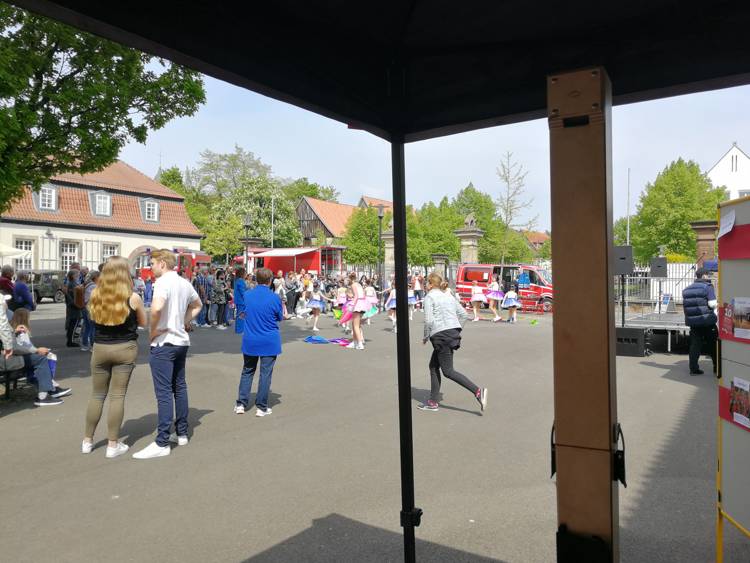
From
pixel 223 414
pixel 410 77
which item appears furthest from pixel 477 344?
pixel 410 77

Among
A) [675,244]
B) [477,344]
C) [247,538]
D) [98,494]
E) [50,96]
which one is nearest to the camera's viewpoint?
[247,538]

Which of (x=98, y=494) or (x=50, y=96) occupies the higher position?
(x=50, y=96)

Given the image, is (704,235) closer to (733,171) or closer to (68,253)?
(68,253)

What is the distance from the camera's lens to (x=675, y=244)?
148ft

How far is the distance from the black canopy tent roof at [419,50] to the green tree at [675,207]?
47.9 metres

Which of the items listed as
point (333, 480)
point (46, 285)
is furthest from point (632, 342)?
point (46, 285)

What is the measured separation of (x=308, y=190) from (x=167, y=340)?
282 feet

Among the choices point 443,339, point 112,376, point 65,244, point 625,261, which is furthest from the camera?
point 65,244

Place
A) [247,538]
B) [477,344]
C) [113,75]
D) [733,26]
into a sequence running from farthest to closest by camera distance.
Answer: [477,344]
[113,75]
[247,538]
[733,26]

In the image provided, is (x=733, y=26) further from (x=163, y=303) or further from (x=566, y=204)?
(x=163, y=303)

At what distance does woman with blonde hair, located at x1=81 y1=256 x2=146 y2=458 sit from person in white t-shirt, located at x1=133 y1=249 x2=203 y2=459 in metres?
0.21

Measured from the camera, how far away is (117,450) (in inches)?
217

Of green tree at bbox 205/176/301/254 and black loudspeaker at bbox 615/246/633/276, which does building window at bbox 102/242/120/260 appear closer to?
green tree at bbox 205/176/301/254

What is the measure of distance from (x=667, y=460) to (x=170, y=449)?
483 cm
